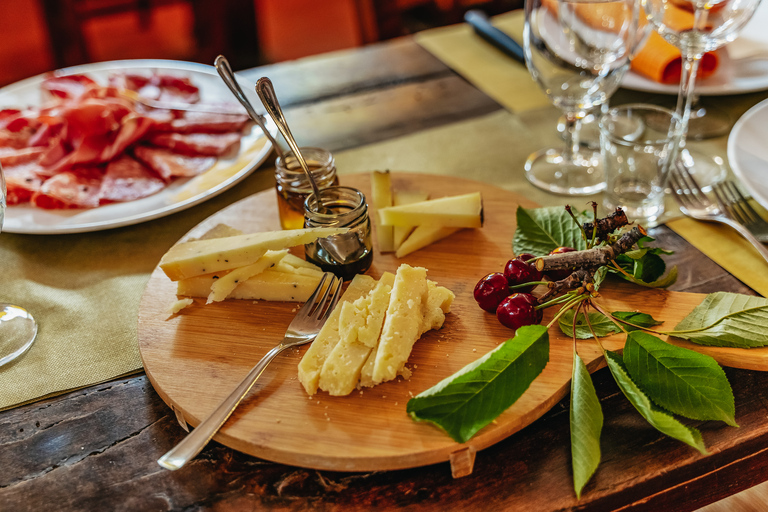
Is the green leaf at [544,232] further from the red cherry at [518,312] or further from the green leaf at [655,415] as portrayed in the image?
the green leaf at [655,415]

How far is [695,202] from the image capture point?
128cm

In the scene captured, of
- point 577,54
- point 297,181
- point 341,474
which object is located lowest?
point 341,474

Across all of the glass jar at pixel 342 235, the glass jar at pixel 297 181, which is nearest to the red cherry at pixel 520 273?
the glass jar at pixel 342 235

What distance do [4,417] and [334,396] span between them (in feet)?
1.58

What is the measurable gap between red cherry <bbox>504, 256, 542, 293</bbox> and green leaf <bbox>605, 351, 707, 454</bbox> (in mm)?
198

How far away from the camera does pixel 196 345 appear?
97 centimetres

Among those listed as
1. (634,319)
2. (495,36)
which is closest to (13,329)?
(634,319)

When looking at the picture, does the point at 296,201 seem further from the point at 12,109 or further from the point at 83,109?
the point at 12,109

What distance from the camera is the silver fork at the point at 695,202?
1.21 meters

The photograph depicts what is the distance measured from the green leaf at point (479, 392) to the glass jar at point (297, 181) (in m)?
0.50

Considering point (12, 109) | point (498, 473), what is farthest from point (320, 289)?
point (12, 109)

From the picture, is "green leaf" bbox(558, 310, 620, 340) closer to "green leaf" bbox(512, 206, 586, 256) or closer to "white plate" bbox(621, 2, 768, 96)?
"green leaf" bbox(512, 206, 586, 256)

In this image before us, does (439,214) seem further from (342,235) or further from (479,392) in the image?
(479,392)

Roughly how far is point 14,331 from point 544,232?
91cm
